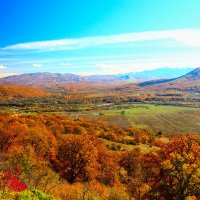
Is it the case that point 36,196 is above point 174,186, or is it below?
above

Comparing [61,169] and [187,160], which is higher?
[187,160]

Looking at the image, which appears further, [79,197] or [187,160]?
[187,160]

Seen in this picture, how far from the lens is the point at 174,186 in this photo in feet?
116

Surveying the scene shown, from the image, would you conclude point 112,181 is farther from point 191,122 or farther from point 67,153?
point 191,122

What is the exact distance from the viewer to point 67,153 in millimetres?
62656

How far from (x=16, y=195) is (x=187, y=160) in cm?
2513

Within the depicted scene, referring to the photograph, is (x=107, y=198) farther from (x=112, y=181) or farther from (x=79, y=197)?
(x=112, y=181)

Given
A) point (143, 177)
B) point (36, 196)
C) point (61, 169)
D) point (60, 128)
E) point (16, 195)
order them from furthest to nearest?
point (60, 128) < point (61, 169) < point (143, 177) < point (36, 196) < point (16, 195)

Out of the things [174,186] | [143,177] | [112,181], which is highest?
[174,186]

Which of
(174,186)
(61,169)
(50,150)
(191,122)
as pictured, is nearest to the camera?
(174,186)

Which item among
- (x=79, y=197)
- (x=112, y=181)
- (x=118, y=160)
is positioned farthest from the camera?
(x=118, y=160)

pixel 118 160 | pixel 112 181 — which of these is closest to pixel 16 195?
pixel 112 181

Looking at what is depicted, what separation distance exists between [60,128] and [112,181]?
6810 centimetres

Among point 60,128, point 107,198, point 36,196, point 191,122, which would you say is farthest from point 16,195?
point 191,122
